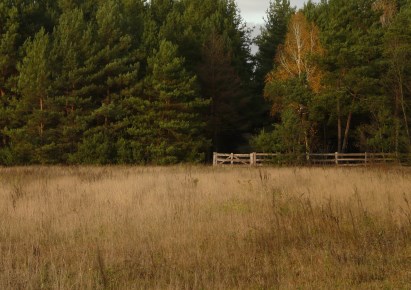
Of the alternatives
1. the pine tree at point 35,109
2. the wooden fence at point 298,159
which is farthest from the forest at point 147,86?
the wooden fence at point 298,159

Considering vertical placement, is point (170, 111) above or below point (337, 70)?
below

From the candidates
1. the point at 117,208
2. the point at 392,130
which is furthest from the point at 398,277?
the point at 392,130

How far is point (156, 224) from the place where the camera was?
26.8ft

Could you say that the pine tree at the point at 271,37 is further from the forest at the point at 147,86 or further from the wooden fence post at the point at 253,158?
the wooden fence post at the point at 253,158

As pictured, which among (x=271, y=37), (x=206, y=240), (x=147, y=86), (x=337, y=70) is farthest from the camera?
(x=271, y=37)

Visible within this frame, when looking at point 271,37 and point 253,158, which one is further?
point 271,37

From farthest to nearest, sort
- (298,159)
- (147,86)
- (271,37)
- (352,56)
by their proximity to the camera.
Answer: (271,37) → (147,86) → (352,56) → (298,159)

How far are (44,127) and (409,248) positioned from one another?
1149 inches

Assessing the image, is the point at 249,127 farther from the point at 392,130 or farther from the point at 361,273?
the point at 361,273

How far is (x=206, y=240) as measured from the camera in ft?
23.3

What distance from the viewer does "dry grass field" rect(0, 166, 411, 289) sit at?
5.34m

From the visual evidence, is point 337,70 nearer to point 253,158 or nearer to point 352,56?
point 352,56

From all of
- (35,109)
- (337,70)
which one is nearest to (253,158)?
(337,70)

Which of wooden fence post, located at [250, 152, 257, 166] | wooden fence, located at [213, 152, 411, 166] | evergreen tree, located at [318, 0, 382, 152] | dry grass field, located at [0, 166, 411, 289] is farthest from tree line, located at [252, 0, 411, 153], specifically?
dry grass field, located at [0, 166, 411, 289]
